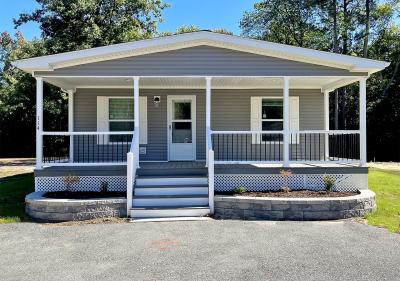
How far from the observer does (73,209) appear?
8.18m

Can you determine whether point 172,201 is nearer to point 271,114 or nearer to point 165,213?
point 165,213

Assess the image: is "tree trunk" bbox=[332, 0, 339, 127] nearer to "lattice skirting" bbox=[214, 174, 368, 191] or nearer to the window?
"lattice skirting" bbox=[214, 174, 368, 191]

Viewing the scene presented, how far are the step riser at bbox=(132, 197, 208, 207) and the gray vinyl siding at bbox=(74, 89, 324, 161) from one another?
3617 millimetres

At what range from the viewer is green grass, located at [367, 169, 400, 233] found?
7859 mm

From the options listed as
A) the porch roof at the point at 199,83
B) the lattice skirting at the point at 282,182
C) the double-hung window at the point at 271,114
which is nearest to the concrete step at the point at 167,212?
the lattice skirting at the point at 282,182

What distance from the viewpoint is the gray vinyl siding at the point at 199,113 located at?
12203 mm

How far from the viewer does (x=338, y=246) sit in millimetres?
6227

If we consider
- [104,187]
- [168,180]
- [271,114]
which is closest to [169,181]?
[168,180]

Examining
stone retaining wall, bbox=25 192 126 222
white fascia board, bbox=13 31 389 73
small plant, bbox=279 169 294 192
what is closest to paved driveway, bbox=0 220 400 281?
stone retaining wall, bbox=25 192 126 222

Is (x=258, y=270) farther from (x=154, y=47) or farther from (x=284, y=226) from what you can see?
(x=154, y=47)

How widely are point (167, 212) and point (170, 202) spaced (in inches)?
14.2

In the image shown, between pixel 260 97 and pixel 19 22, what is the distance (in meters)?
16.7

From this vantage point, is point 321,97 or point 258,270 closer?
point 258,270

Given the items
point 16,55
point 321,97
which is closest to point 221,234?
point 321,97
